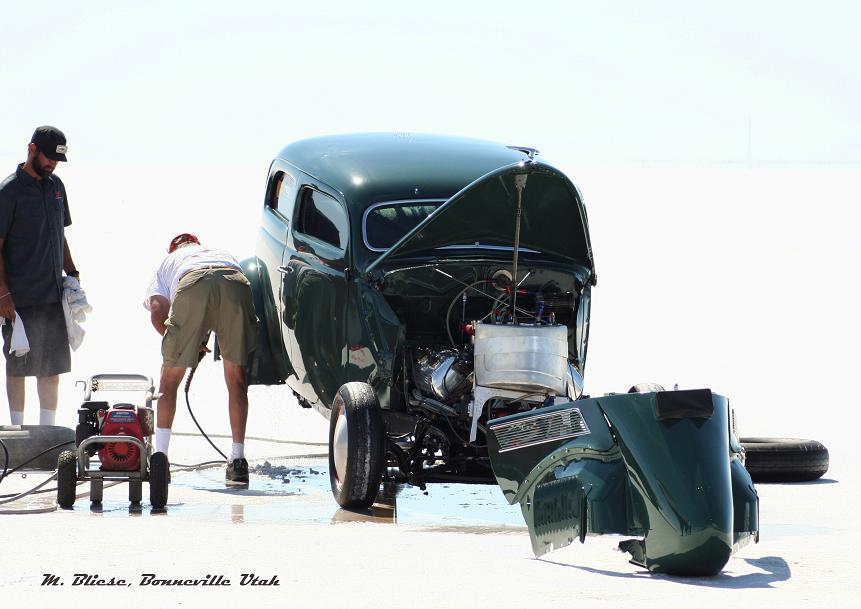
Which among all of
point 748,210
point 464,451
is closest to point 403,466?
point 464,451

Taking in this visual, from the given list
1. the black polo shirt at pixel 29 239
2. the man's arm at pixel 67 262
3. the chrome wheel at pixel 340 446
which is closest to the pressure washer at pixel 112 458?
the chrome wheel at pixel 340 446

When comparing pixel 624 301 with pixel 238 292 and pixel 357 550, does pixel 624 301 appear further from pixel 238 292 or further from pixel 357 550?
pixel 357 550

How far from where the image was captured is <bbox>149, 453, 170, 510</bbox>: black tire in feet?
31.7

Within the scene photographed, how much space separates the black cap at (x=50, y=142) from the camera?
39.4ft

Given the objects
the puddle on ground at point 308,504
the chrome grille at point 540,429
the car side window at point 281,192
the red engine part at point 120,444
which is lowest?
the puddle on ground at point 308,504

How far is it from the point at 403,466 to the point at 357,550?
6.33 ft

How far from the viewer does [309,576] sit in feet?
23.4

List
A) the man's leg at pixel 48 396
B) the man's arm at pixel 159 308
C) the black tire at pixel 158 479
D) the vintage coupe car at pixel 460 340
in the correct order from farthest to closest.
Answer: the man's leg at pixel 48 396 < the man's arm at pixel 159 308 < the black tire at pixel 158 479 < the vintage coupe car at pixel 460 340

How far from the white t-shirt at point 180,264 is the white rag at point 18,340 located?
105cm

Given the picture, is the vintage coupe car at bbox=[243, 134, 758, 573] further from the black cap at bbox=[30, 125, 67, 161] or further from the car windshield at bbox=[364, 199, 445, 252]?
the black cap at bbox=[30, 125, 67, 161]

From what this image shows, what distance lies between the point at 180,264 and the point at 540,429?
4.48 metres

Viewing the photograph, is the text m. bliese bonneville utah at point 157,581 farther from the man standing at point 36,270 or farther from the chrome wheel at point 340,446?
the man standing at point 36,270

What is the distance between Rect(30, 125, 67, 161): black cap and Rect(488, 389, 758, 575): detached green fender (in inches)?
222

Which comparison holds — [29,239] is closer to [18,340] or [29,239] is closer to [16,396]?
[18,340]
